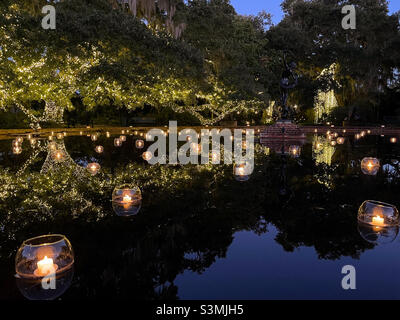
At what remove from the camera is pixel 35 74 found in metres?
13.7

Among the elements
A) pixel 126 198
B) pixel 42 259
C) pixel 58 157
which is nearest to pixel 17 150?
pixel 58 157

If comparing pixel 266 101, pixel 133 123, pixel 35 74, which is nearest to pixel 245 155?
pixel 35 74

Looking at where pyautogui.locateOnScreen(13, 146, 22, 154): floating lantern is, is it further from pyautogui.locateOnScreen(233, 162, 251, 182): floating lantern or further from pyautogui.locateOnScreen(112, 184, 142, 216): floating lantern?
pyautogui.locateOnScreen(233, 162, 251, 182): floating lantern

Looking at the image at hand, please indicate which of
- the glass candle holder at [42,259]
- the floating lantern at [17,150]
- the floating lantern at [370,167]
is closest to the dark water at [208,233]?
the glass candle holder at [42,259]

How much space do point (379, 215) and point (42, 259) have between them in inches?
172

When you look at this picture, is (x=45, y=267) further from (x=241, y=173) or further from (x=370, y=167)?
(x=370, y=167)

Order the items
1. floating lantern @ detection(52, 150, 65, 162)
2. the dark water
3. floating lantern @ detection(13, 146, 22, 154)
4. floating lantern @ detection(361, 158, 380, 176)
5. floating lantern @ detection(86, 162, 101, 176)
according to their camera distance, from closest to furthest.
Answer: the dark water < floating lantern @ detection(86, 162, 101, 176) < floating lantern @ detection(361, 158, 380, 176) < floating lantern @ detection(52, 150, 65, 162) < floating lantern @ detection(13, 146, 22, 154)

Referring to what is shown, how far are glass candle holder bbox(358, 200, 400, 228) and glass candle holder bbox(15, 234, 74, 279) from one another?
3976 mm

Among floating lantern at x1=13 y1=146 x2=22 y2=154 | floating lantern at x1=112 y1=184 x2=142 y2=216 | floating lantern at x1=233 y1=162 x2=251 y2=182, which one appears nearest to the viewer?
floating lantern at x1=112 y1=184 x2=142 y2=216

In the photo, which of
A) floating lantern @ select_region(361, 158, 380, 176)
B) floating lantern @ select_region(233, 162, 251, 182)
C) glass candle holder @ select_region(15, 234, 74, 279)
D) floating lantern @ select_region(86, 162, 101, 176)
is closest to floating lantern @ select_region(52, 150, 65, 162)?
floating lantern @ select_region(86, 162, 101, 176)

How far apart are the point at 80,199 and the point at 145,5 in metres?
11.5

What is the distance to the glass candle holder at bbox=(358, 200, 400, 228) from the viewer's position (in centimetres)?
432

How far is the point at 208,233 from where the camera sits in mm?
4180
